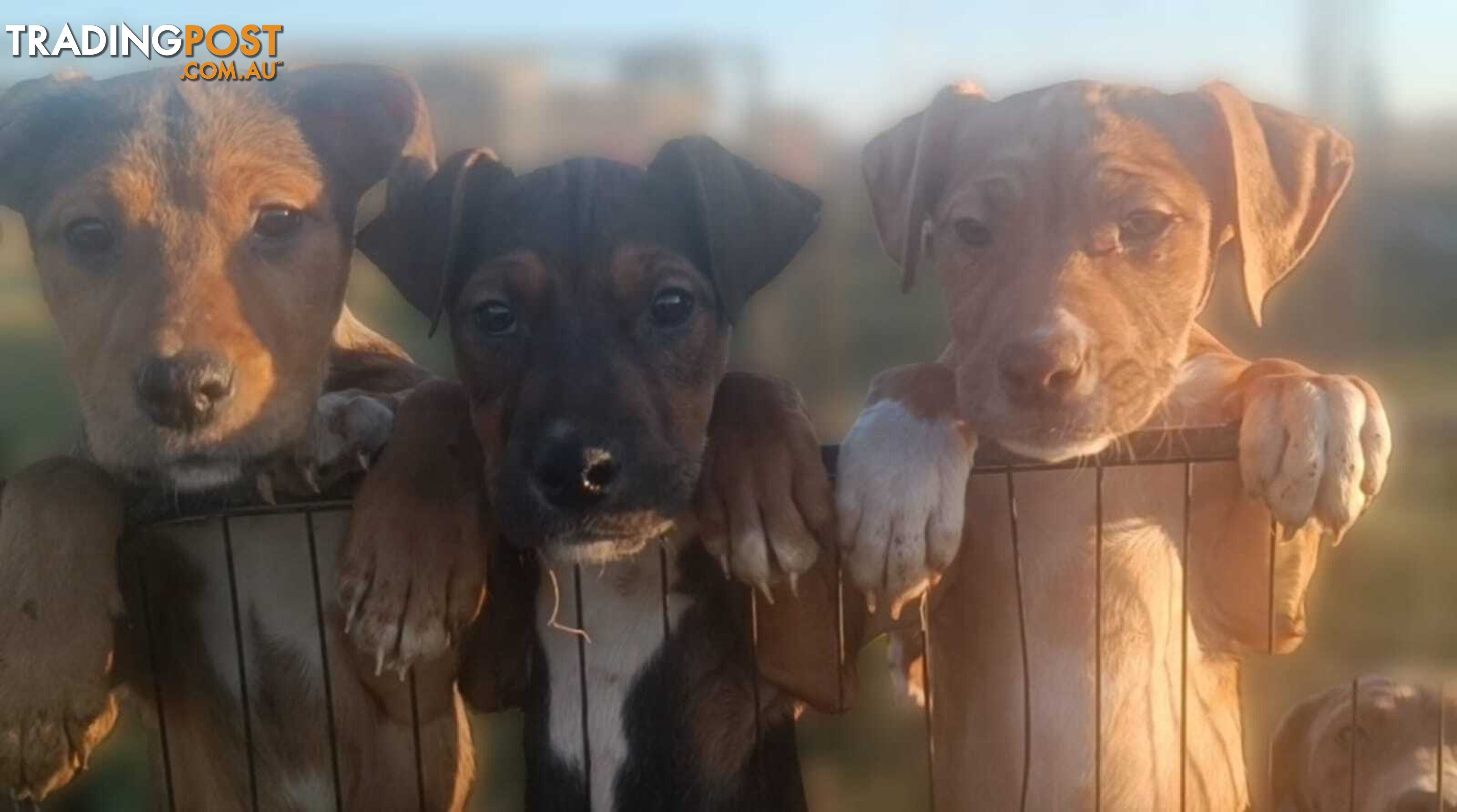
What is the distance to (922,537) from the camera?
2.55 metres

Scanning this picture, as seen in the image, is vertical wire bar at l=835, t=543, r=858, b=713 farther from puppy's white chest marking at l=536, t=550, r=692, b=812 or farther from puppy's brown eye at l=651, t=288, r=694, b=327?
puppy's brown eye at l=651, t=288, r=694, b=327

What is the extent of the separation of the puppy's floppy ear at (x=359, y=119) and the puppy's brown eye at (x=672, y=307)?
793mm

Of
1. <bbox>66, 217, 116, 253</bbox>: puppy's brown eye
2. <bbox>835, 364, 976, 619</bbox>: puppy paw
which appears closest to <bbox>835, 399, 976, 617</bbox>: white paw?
<bbox>835, 364, 976, 619</bbox>: puppy paw

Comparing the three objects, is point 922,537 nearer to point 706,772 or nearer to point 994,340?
point 994,340

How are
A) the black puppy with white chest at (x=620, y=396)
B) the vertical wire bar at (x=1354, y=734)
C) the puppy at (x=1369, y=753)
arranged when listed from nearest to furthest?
the black puppy with white chest at (x=620, y=396) → the vertical wire bar at (x=1354, y=734) → the puppy at (x=1369, y=753)

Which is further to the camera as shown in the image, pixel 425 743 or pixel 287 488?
pixel 425 743

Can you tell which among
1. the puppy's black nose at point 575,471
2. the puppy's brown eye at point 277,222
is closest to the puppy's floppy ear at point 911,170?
the puppy's black nose at point 575,471

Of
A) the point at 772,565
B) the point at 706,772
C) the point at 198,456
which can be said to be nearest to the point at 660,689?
the point at 706,772

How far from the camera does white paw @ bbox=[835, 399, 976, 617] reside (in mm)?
2531

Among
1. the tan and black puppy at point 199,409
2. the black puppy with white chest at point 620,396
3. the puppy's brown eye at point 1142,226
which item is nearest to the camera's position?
the tan and black puppy at point 199,409

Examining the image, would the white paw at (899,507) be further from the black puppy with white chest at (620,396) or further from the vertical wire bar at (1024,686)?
the vertical wire bar at (1024,686)

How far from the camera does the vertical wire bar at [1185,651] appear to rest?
9.28 feet

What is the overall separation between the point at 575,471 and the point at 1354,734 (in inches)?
75.7

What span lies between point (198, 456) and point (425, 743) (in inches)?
33.3
